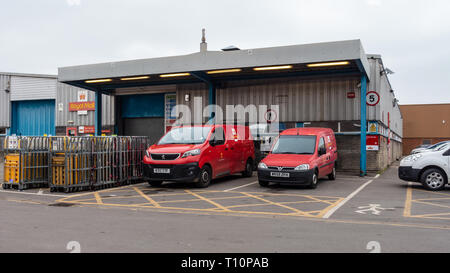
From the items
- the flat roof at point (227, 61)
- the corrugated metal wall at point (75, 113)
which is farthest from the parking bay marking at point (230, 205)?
the corrugated metal wall at point (75, 113)

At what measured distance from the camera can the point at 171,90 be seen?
2002cm

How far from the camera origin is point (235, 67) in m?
15.0

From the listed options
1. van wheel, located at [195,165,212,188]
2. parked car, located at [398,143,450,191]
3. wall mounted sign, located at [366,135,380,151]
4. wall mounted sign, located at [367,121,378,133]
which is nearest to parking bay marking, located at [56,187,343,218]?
van wheel, located at [195,165,212,188]

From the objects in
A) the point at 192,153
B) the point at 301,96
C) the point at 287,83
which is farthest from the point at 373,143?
the point at 192,153

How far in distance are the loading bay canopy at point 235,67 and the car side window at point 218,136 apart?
11.4 ft

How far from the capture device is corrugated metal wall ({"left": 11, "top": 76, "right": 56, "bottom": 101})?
23.8 m

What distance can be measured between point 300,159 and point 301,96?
22.4 feet

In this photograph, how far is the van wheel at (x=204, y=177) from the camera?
11.2m

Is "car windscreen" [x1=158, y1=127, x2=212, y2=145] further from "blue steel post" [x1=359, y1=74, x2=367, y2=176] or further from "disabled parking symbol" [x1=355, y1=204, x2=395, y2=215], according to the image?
"blue steel post" [x1=359, y1=74, x2=367, y2=176]

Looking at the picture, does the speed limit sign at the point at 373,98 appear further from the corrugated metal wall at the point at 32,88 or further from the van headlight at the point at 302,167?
the corrugated metal wall at the point at 32,88

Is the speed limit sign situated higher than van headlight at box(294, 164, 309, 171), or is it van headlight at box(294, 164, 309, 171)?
the speed limit sign

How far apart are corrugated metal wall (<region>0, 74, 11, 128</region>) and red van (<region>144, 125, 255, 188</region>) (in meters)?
17.8

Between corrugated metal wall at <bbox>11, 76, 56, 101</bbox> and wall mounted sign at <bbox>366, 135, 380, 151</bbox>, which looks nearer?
wall mounted sign at <bbox>366, 135, 380, 151</bbox>

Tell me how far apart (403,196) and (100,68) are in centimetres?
1324
